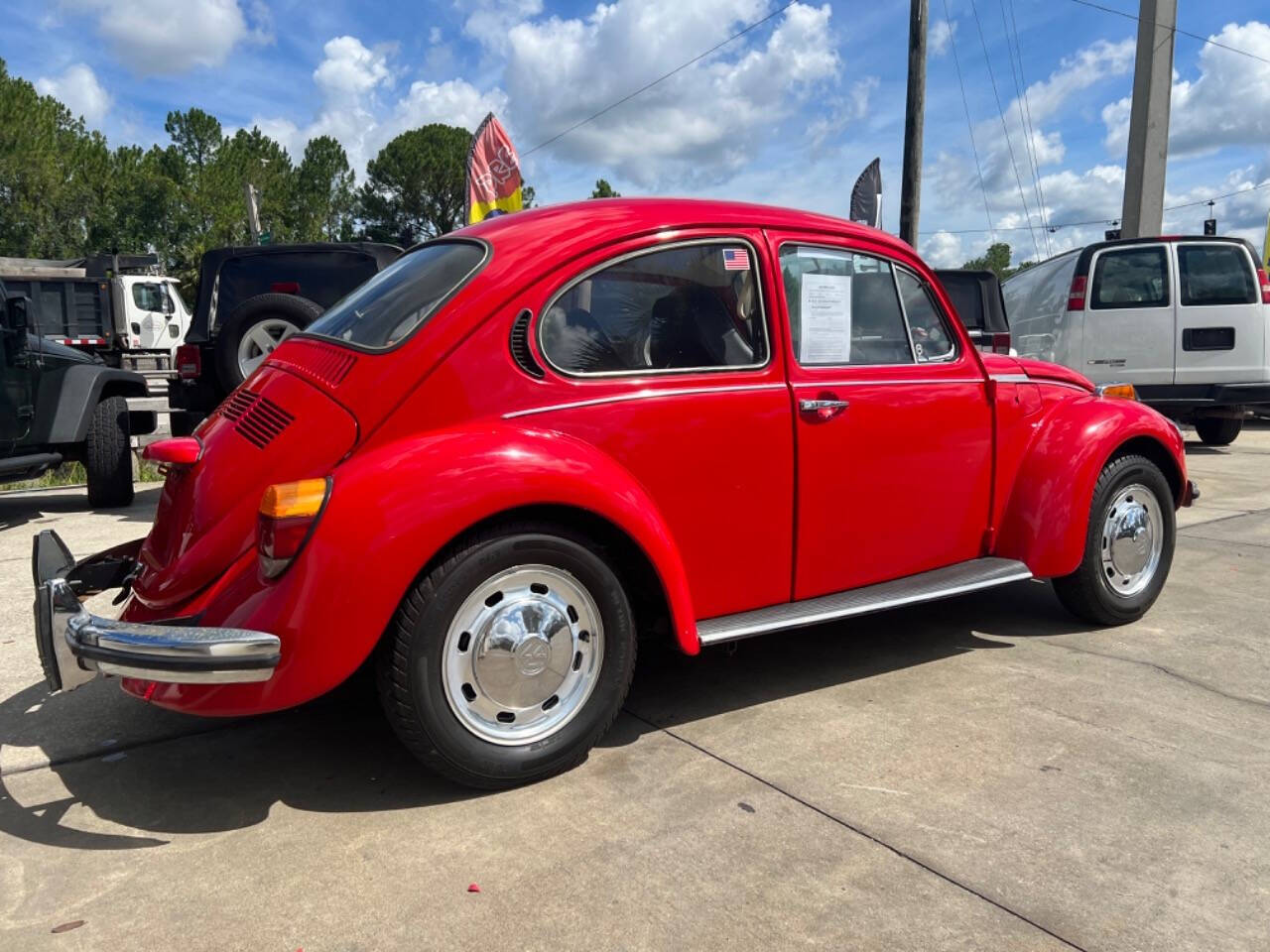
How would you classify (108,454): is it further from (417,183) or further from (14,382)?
(417,183)

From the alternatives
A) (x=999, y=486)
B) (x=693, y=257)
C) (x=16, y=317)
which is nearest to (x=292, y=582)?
(x=693, y=257)

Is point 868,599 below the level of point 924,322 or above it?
below

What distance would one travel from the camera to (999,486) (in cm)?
394

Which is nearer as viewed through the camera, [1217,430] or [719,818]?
[719,818]

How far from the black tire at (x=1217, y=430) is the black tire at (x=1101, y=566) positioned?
810cm

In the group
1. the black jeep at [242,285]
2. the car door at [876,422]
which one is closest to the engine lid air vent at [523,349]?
the car door at [876,422]

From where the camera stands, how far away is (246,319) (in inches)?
259

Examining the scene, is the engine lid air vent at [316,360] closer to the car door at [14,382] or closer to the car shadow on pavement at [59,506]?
the car shadow on pavement at [59,506]

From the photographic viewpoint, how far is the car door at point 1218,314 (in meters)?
9.58

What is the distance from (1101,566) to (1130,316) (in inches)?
272

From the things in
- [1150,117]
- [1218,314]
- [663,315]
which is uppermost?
[1150,117]

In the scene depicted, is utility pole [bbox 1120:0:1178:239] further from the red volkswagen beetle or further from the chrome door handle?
the chrome door handle

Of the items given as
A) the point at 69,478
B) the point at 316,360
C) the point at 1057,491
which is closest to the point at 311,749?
the point at 316,360

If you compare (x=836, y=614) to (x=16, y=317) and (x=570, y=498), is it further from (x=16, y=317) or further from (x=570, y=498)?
(x=16, y=317)
